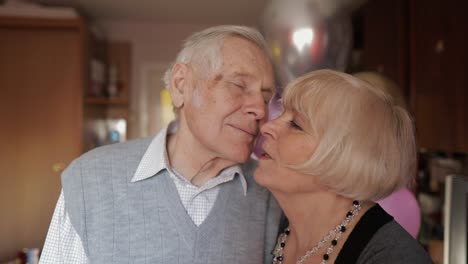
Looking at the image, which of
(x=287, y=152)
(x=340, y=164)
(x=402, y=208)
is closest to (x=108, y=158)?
(x=287, y=152)

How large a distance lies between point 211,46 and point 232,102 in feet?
0.46

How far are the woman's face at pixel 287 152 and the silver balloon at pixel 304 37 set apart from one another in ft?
3.26

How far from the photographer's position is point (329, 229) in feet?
2.91

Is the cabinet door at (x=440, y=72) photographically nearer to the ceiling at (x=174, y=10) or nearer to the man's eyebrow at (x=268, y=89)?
the man's eyebrow at (x=268, y=89)

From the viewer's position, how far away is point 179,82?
107 cm

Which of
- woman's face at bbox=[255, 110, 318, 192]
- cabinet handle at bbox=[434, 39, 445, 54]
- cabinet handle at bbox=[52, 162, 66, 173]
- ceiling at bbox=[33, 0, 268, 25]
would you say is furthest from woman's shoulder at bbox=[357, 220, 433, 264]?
cabinet handle at bbox=[52, 162, 66, 173]

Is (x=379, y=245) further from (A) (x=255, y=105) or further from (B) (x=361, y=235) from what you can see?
(A) (x=255, y=105)

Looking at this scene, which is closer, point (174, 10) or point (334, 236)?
point (334, 236)

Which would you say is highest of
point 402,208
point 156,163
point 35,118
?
point 156,163

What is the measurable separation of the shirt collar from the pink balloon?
Answer: 0.56 meters

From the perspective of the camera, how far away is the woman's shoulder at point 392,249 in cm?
74

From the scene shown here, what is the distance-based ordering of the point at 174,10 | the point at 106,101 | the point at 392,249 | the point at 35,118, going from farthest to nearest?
the point at 174,10 < the point at 106,101 < the point at 35,118 < the point at 392,249

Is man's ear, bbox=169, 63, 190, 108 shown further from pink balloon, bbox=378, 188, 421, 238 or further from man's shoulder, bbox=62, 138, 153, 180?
pink balloon, bbox=378, 188, 421, 238

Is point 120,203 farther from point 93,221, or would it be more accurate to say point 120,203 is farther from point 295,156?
point 295,156
